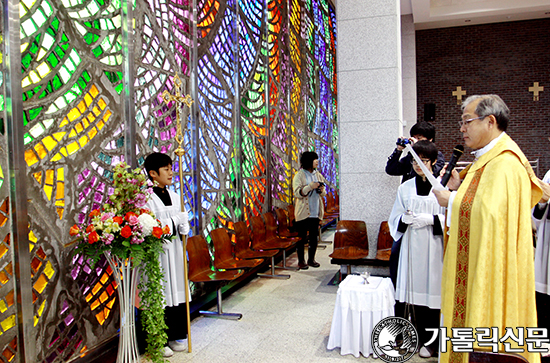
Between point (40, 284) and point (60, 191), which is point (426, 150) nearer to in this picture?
point (60, 191)

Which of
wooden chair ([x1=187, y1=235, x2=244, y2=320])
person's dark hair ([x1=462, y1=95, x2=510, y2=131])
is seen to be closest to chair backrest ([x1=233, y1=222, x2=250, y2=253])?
wooden chair ([x1=187, y1=235, x2=244, y2=320])

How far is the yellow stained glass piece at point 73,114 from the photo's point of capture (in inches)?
131

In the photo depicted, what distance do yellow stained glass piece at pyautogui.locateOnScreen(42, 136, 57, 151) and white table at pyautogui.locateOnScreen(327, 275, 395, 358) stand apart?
2.51m

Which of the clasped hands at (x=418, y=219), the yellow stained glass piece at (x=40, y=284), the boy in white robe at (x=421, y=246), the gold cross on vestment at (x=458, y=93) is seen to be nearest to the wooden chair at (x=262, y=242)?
the boy in white robe at (x=421, y=246)

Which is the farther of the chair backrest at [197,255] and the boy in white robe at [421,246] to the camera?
the chair backrest at [197,255]

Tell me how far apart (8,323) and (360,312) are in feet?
8.34

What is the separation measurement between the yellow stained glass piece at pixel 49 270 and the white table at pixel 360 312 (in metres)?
2.21

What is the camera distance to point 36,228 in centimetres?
300

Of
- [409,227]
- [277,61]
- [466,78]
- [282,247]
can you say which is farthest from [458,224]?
[466,78]

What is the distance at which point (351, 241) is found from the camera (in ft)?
17.9

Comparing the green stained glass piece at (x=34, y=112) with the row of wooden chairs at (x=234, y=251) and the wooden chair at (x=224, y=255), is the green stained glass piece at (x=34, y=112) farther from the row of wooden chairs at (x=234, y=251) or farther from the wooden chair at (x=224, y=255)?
the wooden chair at (x=224, y=255)

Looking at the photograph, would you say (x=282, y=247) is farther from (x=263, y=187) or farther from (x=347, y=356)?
(x=347, y=356)

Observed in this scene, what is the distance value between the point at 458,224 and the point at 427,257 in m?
1.16

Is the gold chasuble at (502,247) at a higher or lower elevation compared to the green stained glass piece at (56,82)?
lower
